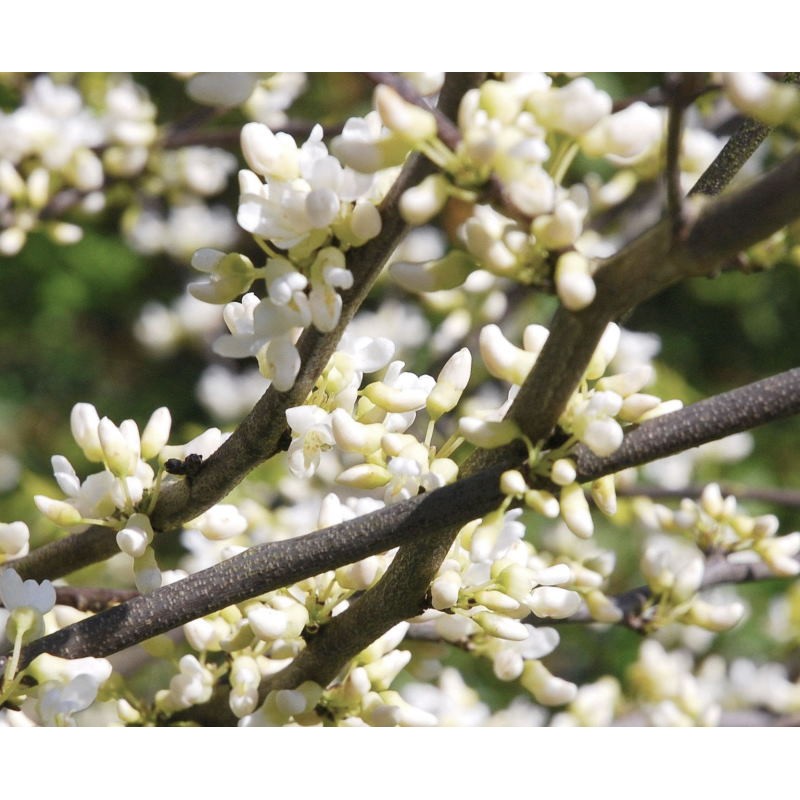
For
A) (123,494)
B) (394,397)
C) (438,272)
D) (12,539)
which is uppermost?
(438,272)

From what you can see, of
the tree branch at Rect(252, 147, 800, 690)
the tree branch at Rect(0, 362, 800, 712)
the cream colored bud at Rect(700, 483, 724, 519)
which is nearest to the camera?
the tree branch at Rect(252, 147, 800, 690)

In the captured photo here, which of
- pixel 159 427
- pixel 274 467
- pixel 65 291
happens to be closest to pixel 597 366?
pixel 159 427

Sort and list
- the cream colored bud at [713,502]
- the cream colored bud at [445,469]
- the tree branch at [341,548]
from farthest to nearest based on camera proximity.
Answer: the cream colored bud at [713,502]
the cream colored bud at [445,469]
the tree branch at [341,548]

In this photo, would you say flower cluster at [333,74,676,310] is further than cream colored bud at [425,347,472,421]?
No

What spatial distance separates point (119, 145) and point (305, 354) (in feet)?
3.85

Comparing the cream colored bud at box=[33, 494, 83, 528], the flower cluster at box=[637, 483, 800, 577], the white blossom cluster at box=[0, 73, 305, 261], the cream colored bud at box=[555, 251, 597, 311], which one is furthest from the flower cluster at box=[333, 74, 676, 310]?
the white blossom cluster at box=[0, 73, 305, 261]

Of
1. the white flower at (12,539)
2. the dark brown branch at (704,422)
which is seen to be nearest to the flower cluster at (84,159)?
the white flower at (12,539)

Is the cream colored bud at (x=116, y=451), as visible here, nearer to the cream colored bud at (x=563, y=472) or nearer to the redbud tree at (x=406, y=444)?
the redbud tree at (x=406, y=444)

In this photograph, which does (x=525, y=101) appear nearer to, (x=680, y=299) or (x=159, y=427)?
(x=159, y=427)

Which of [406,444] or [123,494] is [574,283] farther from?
[123,494]

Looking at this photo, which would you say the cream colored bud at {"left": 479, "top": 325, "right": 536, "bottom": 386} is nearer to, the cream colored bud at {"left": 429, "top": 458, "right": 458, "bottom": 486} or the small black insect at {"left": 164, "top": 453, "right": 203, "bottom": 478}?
the cream colored bud at {"left": 429, "top": 458, "right": 458, "bottom": 486}

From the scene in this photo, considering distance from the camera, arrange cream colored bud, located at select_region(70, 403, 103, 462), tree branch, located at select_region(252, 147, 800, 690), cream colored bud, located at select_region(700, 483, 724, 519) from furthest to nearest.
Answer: cream colored bud, located at select_region(700, 483, 724, 519) < cream colored bud, located at select_region(70, 403, 103, 462) < tree branch, located at select_region(252, 147, 800, 690)

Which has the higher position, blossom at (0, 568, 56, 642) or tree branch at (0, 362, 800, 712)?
tree branch at (0, 362, 800, 712)

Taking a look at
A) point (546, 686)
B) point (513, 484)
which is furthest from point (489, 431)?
point (546, 686)
